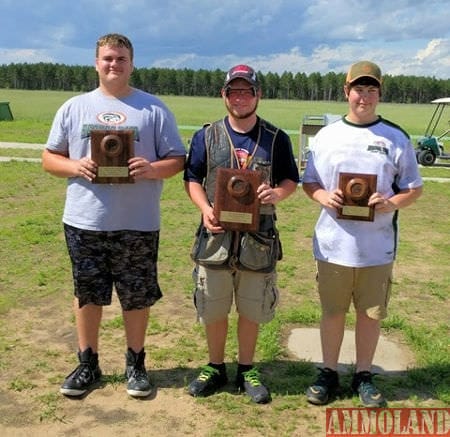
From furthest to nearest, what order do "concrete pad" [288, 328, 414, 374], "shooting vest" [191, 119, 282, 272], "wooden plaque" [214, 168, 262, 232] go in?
"concrete pad" [288, 328, 414, 374], "shooting vest" [191, 119, 282, 272], "wooden plaque" [214, 168, 262, 232]

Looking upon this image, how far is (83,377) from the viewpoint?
3.55 meters

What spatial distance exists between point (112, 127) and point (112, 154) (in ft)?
0.61

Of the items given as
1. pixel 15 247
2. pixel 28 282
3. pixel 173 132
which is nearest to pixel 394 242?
pixel 173 132

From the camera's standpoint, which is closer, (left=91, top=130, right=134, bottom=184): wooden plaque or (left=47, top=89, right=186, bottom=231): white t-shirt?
(left=91, top=130, right=134, bottom=184): wooden plaque

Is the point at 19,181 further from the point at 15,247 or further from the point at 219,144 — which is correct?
the point at 219,144

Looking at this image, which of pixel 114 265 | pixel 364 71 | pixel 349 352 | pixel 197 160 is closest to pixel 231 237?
pixel 197 160

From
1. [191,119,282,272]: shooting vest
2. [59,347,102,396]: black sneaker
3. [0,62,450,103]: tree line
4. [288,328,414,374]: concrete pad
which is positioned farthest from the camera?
[0,62,450,103]: tree line

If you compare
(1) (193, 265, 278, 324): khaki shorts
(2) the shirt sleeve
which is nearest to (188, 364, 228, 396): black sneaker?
(1) (193, 265, 278, 324): khaki shorts

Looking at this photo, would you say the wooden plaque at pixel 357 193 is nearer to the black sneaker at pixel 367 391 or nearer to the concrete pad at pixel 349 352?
the black sneaker at pixel 367 391

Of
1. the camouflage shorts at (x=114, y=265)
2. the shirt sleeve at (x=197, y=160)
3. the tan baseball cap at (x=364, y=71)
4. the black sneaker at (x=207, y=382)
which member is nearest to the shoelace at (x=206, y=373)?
the black sneaker at (x=207, y=382)

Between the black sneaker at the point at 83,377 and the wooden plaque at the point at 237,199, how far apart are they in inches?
50.5

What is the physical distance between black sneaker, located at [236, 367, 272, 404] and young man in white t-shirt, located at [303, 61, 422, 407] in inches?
10.6

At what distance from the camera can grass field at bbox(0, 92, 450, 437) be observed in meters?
3.26

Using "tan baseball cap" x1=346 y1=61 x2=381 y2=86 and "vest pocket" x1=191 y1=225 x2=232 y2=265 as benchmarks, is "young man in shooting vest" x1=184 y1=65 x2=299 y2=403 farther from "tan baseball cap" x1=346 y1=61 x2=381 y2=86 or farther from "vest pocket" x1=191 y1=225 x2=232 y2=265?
"tan baseball cap" x1=346 y1=61 x2=381 y2=86
